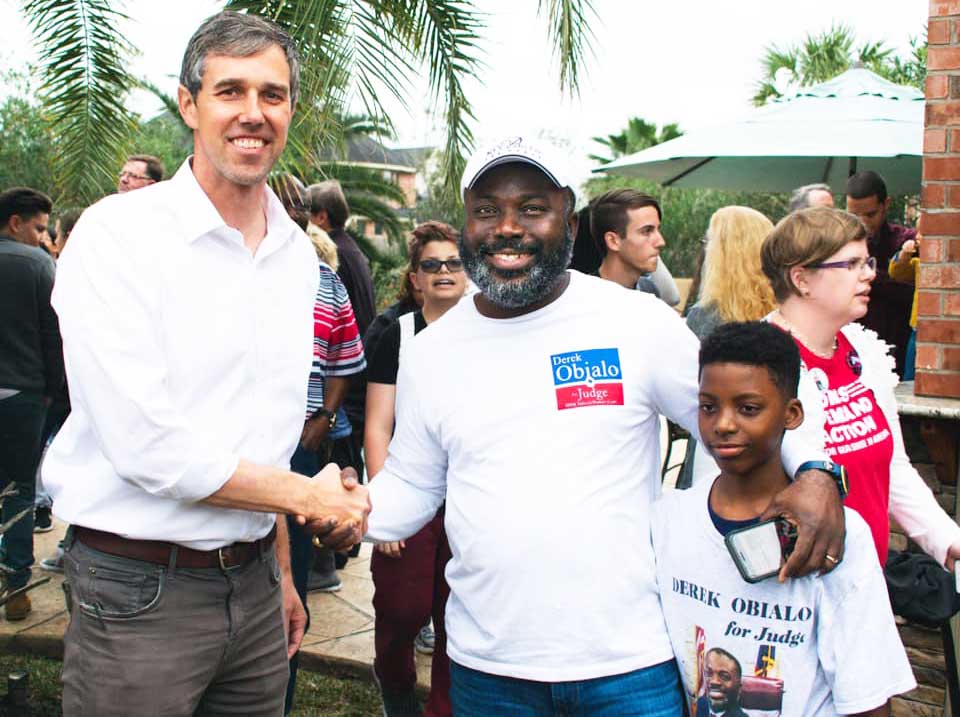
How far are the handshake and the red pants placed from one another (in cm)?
135

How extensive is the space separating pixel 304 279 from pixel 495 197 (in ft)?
2.04

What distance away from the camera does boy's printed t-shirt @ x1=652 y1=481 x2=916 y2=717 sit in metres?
2.06

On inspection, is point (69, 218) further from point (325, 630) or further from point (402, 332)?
point (402, 332)

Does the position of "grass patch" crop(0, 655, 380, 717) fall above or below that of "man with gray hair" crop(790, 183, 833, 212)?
below

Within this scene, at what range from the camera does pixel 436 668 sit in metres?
3.93

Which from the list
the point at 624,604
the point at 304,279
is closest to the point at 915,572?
the point at 624,604

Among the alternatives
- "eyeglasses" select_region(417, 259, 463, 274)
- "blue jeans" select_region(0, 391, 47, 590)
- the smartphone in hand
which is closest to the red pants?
"eyeglasses" select_region(417, 259, 463, 274)

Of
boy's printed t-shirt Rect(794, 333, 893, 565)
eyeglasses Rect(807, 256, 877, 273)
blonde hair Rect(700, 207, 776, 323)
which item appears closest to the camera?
boy's printed t-shirt Rect(794, 333, 893, 565)

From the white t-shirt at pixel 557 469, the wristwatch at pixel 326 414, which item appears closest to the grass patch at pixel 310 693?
the wristwatch at pixel 326 414

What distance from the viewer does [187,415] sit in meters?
2.32

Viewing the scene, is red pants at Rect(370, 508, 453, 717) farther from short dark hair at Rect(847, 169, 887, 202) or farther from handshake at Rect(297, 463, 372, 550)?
short dark hair at Rect(847, 169, 887, 202)

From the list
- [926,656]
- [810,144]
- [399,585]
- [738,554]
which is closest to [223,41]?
[738,554]

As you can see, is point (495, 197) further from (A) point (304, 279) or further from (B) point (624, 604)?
(B) point (624, 604)

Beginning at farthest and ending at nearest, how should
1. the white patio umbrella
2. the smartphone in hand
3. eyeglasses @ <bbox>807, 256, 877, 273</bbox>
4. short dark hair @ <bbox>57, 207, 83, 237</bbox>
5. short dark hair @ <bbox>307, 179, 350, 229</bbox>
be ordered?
the white patio umbrella < short dark hair @ <bbox>57, 207, 83, 237</bbox> < short dark hair @ <bbox>307, 179, 350, 229</bbox> < eyeglasses @ <bbox>807, 256, 877, 273</bbox> < the smartphone in hand
